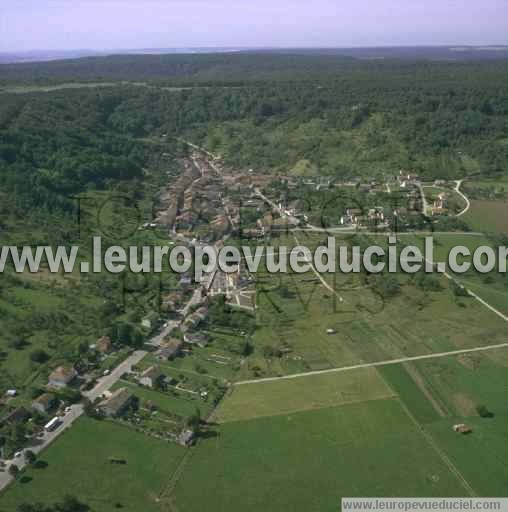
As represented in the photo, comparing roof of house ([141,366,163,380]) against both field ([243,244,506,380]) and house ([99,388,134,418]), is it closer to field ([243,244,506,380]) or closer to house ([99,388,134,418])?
house ([99,388,134,418])

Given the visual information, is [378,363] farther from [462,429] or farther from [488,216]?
[488,216]

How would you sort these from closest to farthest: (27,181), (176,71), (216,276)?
(216,276)
(27,181)
(176,71)

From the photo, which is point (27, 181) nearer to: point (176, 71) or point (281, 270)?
point (281, 270)

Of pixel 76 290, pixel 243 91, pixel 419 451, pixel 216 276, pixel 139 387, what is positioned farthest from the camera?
pixel 243 91

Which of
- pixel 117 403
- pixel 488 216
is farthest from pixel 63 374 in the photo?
pixel 488 216

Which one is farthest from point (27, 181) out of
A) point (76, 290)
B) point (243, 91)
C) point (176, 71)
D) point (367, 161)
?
point (176, 71)

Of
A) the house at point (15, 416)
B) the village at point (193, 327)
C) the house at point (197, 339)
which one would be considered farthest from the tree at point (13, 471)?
the house at point (197, 339)

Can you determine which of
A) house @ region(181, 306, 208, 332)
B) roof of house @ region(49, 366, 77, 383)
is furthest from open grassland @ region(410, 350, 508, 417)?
roof of house @ region(49, 366, 77, 383)
